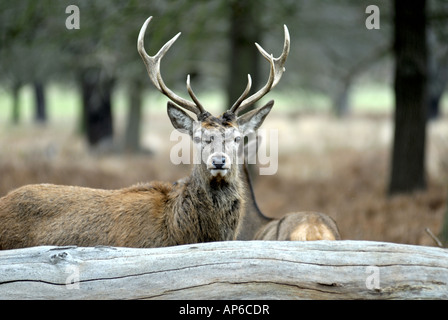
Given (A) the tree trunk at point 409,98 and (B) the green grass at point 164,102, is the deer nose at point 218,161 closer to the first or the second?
(A) the tree trunk at point 409,98

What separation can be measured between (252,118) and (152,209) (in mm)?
1288

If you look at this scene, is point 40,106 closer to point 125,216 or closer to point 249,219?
point 249,219

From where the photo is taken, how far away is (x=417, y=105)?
10508 millimetres

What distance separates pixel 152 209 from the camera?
538cm

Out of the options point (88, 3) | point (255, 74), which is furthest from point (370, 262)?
point (255, 74)

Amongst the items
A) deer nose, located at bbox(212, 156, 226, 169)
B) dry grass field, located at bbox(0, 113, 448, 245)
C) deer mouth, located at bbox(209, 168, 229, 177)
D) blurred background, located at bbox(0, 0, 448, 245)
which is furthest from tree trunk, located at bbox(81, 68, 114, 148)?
deer nose, located at bbox(212, 156, 226, 169)

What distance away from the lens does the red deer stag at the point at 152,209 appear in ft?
16.9

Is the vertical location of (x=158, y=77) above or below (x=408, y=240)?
above

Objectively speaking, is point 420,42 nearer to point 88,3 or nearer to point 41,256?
point 88,3

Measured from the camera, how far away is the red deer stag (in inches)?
203

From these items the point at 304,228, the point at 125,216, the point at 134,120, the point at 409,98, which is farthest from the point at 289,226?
the point at 134,120

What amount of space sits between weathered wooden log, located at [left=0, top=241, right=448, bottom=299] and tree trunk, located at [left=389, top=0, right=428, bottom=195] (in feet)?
21.7

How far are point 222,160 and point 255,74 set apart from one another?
7774mm
